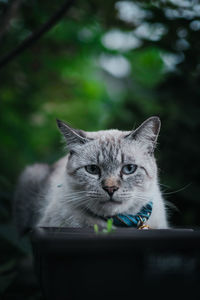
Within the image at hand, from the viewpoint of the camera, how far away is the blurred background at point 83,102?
7.66 feet

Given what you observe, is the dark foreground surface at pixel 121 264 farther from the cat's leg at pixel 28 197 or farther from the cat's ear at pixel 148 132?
the cat's leg at pixel 28 197

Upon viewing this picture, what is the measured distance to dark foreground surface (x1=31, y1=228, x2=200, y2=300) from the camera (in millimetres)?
953

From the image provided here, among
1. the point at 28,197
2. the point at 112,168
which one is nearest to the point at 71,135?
the point at 112,168

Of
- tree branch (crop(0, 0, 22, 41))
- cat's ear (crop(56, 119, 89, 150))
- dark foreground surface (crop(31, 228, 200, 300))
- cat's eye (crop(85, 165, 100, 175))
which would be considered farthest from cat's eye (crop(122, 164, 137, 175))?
tree branch (crop(0, 0, 22, 41))

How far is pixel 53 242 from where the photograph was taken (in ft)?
3.14

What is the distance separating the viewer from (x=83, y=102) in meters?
5.37

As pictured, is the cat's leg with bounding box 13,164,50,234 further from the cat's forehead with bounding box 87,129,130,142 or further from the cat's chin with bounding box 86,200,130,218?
the cat's chin with bounding box 86,200,130,218

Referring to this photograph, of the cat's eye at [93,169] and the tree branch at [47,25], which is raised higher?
the tree branch at [47,25]

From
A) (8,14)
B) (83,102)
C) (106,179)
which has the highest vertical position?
(83,102)

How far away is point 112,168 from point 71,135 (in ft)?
1.34

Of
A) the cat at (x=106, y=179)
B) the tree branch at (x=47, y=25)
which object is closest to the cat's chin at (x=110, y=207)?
the cat at (x=106, y=179)

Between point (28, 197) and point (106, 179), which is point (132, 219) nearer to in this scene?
→ point (106, 179)

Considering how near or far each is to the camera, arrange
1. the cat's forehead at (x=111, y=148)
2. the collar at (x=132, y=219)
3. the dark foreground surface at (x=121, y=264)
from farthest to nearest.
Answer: the cat's forehead at (x=111, y=148) → the collar at (x=132, y=219) → the dark foreground surface at (x=121, y=264)

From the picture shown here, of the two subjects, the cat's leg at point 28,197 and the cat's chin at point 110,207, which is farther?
the cat's leg at point 28,197
